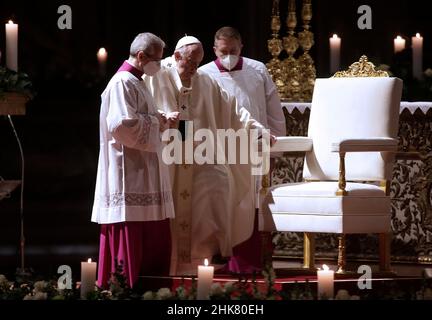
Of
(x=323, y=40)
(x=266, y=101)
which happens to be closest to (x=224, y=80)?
(x=266, y=101)

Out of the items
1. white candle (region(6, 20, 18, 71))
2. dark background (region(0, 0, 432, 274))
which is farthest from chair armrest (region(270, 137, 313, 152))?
dark background (region(0, 0, 432, 274))

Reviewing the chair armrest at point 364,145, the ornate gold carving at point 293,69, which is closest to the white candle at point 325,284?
the chair armrest at point 364,145

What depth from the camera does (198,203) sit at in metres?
8.78

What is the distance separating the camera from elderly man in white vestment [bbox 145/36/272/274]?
877cm

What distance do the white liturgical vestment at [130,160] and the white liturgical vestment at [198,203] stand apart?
44cm

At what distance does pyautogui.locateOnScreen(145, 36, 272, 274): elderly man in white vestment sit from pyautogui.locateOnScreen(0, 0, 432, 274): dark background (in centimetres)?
337

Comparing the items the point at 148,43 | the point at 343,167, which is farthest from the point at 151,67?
the point at 343,167

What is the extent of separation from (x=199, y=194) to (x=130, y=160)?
69 centimetres

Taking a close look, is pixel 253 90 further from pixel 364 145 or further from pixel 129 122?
pixel 129 122

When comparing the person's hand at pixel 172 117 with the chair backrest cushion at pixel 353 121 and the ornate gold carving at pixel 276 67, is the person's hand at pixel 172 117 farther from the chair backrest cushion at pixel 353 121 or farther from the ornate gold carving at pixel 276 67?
the ornate gold carving at pixel 276 67

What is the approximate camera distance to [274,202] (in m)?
8.68
